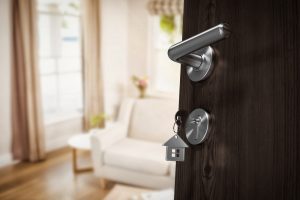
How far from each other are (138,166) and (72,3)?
266 centimetres

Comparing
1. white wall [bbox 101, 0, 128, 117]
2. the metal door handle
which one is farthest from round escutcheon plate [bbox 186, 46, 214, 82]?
white wall [bbox 101, 0, 128, 117]

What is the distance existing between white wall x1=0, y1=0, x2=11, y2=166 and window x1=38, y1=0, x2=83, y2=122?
67 centimetres

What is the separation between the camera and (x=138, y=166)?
3.11 meters

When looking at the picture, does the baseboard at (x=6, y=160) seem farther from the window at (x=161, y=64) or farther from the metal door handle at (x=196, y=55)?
the metal door handle at (x=196, y=55)

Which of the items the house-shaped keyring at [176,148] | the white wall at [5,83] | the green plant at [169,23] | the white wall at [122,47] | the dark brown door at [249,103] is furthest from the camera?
the white wall at [122,47]

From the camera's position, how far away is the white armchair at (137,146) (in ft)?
10.1

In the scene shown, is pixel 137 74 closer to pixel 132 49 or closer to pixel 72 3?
pixel 132 49

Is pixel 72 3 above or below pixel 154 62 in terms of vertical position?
above

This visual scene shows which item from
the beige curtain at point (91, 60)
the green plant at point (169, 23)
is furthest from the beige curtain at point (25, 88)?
the green plant at point (169, 23)

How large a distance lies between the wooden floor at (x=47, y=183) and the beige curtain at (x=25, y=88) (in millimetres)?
207

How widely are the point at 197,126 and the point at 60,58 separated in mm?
4436

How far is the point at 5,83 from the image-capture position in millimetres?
3816

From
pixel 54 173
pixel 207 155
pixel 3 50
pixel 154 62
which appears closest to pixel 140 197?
pixel 54 173

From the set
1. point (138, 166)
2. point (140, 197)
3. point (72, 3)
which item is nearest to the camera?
point (140, 197)
